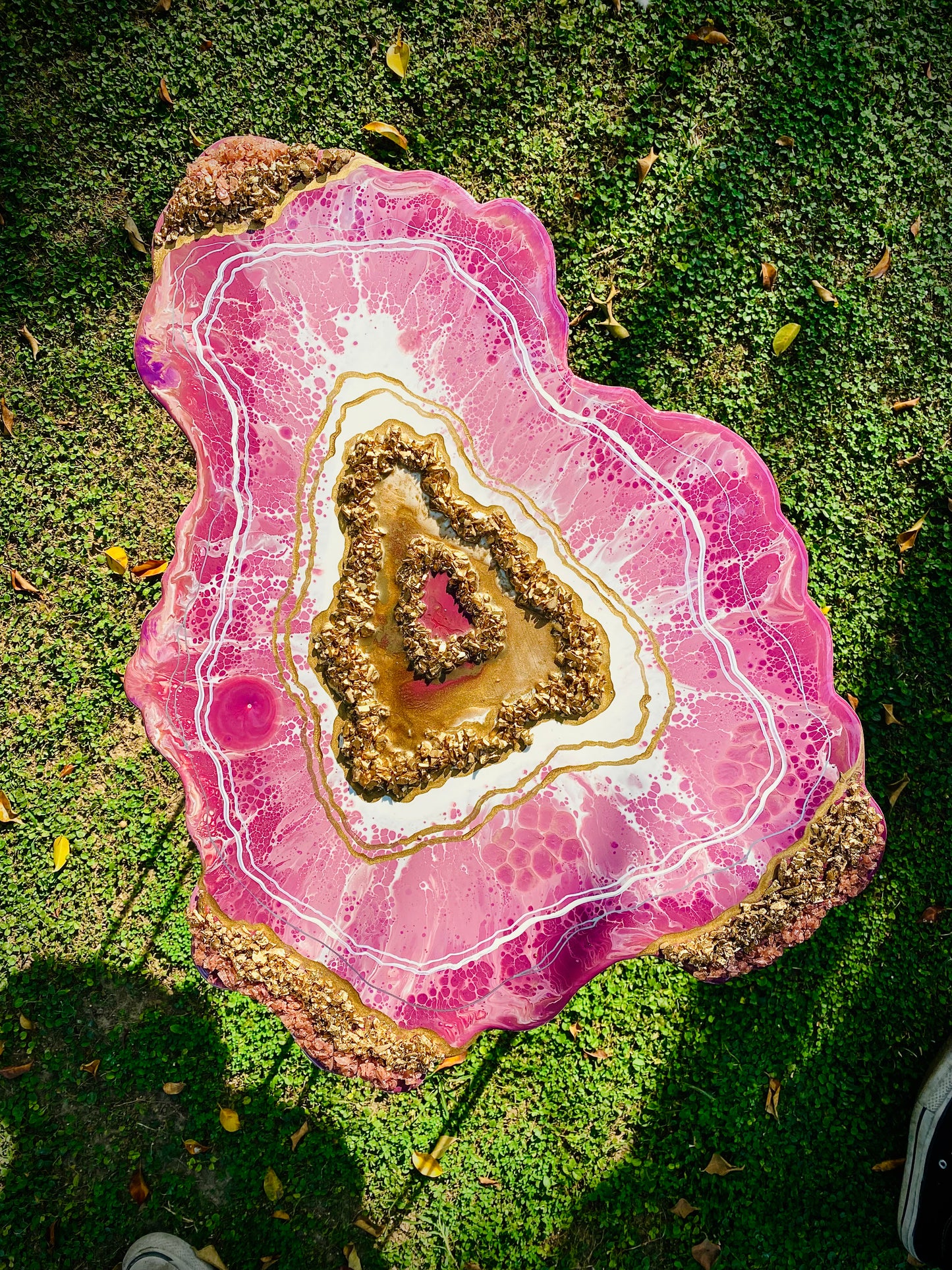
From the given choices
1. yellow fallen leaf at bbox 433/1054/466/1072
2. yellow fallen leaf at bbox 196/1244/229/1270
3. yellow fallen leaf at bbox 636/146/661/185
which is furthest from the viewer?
yellow fallen leaf at bbox 636/146/661/185

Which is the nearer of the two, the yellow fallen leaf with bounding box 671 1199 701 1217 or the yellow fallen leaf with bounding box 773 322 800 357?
the yellow fallen leaf with bounding box 671 1199 701 1217

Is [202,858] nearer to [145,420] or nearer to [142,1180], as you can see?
[142,1180]

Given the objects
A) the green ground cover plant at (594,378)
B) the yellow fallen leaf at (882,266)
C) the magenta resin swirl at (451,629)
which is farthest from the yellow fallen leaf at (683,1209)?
the yellow fallen leaf at (882,266)

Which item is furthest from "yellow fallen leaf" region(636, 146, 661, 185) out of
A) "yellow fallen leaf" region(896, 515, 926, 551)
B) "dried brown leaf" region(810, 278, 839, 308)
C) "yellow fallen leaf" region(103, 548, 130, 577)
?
"yellow fallen leaf" region(103, 548, 130, 577)

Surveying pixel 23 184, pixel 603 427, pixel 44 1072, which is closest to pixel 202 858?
pixel 44 1072

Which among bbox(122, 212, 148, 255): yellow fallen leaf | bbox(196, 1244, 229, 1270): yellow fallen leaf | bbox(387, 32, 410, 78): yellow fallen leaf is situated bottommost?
bbox(196, 1244, 229, 1270): yellow fallen leaf

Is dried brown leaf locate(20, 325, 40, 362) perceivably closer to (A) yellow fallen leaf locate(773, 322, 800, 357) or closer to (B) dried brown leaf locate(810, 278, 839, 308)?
(A) yellow fallen leaf locate(773, 322, 800, 357)

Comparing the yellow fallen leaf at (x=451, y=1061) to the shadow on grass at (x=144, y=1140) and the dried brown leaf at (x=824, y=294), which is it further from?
the dried brown leaf at (x=824, y=294)

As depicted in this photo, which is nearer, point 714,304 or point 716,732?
point 716,732
